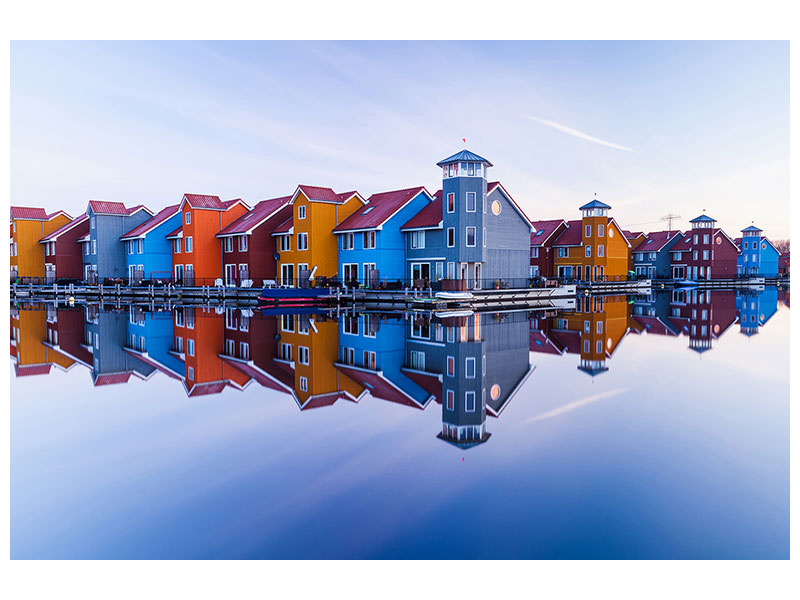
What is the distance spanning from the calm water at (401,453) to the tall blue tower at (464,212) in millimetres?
22796

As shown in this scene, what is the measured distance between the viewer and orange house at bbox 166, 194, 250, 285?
57156 millimetres

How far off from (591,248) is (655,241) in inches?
1140

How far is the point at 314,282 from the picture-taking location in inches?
1891

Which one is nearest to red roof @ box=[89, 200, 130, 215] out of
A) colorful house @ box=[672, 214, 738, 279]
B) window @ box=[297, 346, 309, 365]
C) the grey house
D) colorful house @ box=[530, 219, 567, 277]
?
the grey house

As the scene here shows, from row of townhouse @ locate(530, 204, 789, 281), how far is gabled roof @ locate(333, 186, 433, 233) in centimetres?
1847

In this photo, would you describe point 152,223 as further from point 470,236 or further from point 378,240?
point 470,236

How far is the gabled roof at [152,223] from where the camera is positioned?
61781mm

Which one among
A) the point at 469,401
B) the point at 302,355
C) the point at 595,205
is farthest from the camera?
the point at 595,205

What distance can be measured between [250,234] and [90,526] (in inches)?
1882

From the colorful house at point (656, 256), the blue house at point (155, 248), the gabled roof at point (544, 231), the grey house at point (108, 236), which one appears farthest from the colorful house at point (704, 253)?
the grey house at point (108, 236)

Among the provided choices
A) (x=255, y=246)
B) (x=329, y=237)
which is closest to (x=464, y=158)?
(x=329, y=237)

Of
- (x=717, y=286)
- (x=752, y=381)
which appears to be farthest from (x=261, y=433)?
(x=717, y=286)

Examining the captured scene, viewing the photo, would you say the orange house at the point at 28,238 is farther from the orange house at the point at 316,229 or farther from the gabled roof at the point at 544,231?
the gabled roof at the point at 544,231

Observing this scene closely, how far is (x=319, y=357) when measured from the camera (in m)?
19.6
